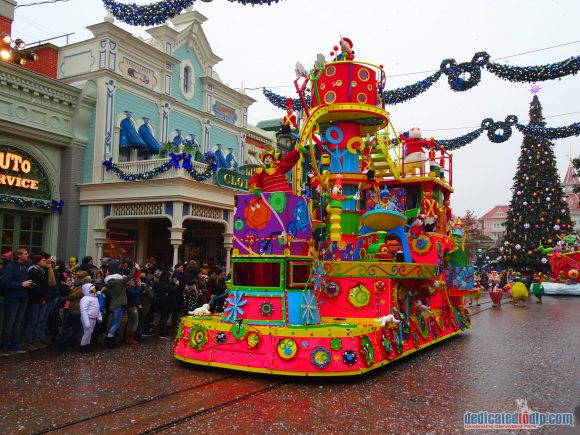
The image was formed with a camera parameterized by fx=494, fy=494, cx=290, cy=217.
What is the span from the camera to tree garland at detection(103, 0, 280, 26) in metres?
8.54

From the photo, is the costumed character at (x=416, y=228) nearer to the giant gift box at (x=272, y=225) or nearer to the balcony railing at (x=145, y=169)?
the giant gift box at (x=272, y=225)

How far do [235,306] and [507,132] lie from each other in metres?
13.4

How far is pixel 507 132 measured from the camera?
17.1 metres

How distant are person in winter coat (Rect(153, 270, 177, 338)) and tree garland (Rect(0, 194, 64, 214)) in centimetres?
684

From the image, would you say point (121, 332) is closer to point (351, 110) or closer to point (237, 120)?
point (351, 110)

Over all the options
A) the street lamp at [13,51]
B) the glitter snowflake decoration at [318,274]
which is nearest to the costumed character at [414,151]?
the glitter snowflake decoration at [318,274]

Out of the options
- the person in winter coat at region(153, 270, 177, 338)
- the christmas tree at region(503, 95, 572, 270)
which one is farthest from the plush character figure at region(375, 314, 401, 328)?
the christmas tree at region(503, 95, 572, 270)

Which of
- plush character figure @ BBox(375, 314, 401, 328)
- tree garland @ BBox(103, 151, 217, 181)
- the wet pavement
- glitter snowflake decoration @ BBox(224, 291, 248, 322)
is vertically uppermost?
tree garland @ BBox(103, 151, 217, 181)

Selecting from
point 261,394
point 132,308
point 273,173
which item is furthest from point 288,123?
point 261,394

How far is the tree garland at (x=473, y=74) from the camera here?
500 inches

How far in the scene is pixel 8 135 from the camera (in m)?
14.9

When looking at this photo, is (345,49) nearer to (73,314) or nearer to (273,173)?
(273,173)

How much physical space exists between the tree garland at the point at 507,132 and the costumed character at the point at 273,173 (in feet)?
37.6

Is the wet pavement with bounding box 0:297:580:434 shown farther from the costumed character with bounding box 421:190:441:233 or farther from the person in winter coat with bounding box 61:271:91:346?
the costumed character with bounding box 421:190:441:233
